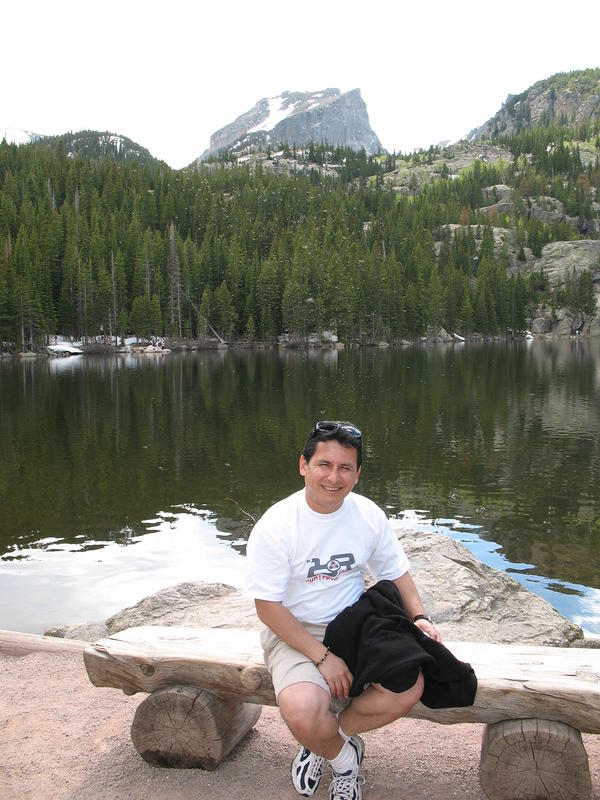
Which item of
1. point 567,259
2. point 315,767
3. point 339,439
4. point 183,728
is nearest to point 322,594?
point 339,439

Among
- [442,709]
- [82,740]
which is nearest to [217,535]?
[82,740]

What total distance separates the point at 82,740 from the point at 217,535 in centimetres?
859

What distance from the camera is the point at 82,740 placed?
4.90 metres

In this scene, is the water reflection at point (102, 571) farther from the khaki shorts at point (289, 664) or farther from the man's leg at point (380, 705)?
the man's leg at point (380, 705)

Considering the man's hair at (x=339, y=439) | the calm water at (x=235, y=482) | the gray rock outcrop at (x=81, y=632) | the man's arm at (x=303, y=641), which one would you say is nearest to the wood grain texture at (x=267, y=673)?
the man's arm at (x=303, y=641)

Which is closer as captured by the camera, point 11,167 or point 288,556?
point 288,556

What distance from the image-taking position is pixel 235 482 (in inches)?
693

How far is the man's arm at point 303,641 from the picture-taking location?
12.4ft

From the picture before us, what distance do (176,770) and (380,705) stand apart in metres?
1.75

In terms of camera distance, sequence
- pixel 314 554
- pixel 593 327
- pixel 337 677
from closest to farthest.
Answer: pixel 337 677 → pixel 314 554 → pixel 593 327

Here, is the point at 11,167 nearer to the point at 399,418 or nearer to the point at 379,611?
the point at 399,418

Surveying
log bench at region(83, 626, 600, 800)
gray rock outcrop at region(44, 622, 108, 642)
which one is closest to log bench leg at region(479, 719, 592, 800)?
log bench at region(83, 626, 600, 800)

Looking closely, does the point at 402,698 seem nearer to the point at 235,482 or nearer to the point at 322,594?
the point at 322,594

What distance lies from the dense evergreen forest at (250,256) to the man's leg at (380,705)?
85883 mm
